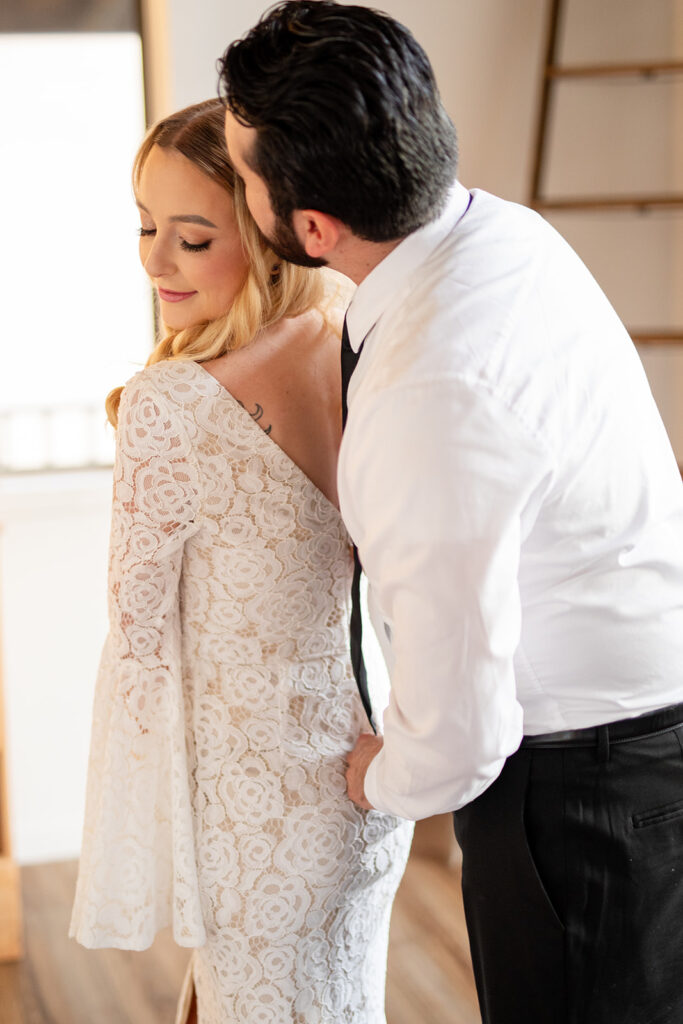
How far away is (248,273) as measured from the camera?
1371 millimetres

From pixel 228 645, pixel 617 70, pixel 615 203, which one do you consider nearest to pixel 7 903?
pixel 228 645

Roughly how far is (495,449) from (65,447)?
2411 mm

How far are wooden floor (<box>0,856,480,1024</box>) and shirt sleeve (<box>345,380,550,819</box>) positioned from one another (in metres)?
1.55

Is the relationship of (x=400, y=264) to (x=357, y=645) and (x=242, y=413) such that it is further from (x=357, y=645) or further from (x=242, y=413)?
(x=357, y=645)

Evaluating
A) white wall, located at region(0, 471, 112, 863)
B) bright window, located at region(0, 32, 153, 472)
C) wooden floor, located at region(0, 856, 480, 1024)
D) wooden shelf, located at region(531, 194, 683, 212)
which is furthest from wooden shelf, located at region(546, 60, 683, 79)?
wooden floor, located at region(0, 856, 480, 1024)

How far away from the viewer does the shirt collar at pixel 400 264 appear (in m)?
1.13

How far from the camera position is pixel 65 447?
321 centimetres

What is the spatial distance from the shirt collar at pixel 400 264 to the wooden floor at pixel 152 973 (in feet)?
5.82

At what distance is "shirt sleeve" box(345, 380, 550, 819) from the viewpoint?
99 centimetres

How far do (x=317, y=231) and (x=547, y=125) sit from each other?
6.59ft

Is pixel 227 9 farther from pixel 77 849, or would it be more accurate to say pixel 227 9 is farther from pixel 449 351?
pixel 77 849

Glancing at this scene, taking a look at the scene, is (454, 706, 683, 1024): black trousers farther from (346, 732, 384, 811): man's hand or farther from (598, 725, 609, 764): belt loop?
(346, 732, 384, 811): man's hand

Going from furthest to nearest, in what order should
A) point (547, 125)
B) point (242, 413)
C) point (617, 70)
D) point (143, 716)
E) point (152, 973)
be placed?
point (547, 125)
point (617, 70)
point (152, 973)
point (143, 716)
point (242, 413)

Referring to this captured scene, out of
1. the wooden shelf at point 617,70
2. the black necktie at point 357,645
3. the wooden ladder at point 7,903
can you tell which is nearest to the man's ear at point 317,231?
the black necktie at point 357,645
